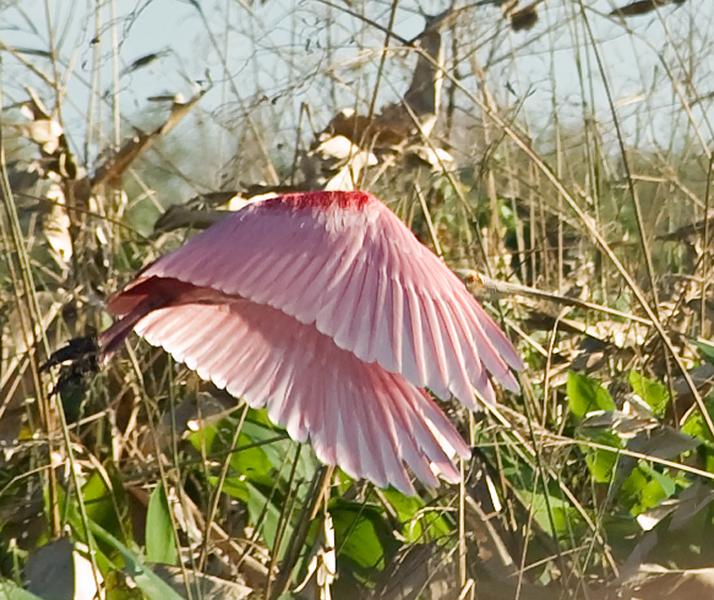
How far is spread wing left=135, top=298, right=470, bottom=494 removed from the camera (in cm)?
146

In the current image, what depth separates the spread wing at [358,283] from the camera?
4.58ft

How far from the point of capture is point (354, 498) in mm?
1842

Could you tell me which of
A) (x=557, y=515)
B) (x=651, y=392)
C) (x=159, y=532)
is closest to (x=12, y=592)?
(x=159, y=532)

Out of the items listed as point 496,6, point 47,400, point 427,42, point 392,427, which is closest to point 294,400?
point 392,427

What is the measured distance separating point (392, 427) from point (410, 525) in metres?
0.19

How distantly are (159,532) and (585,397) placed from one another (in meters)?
0.56

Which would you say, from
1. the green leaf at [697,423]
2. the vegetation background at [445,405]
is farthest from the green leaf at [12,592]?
the green leaf at [697,423]

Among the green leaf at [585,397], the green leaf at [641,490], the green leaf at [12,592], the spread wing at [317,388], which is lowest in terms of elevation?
the green leaf at [641,490]

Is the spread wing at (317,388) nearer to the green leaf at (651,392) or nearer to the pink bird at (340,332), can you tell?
the pink bird at (340,332)

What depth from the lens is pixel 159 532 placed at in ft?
5.34

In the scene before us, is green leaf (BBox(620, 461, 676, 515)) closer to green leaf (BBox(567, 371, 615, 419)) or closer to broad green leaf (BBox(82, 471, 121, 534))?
green leaf (BBox(567, 371, 615, 419))

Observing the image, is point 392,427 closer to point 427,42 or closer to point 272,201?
point 272,201

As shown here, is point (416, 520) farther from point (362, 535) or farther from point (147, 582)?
point (147, 582)

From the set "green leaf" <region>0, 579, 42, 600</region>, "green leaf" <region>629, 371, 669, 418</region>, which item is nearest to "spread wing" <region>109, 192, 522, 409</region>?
"green leaf" <region>0, 579, 42, 600</region>
